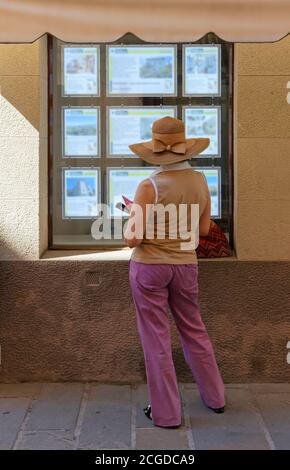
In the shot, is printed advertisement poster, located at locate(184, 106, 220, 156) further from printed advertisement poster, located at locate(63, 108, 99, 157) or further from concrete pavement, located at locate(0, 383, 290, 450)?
concrete pavement, located at locate(0, 383, 290, 450)

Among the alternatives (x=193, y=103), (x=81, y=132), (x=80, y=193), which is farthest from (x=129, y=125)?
(x=80, y=193)

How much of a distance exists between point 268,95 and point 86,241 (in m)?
1.80

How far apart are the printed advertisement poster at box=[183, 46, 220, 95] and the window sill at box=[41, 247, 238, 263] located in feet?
4.26

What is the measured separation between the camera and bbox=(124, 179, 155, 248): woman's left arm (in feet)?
15.3

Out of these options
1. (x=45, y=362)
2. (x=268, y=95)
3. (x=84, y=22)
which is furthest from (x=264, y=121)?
(x=45, y=362)

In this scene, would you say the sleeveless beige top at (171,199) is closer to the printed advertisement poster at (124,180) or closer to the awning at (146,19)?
the awning at (146,19)

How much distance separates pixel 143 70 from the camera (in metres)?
5.92

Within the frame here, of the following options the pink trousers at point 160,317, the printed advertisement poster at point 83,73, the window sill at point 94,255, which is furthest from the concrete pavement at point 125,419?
the printed advertisement poster at point 83,73

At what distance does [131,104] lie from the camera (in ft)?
19.5

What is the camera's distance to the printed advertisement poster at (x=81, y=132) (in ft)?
19.6

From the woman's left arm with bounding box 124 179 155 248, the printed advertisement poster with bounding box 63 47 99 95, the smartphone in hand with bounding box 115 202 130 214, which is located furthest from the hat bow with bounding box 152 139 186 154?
the printed advertisement poster with bounding box 63 47 99 95

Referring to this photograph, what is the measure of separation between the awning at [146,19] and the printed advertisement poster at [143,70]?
1.12 m

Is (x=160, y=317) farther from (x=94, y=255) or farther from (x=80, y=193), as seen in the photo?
(x=80, y=193)
